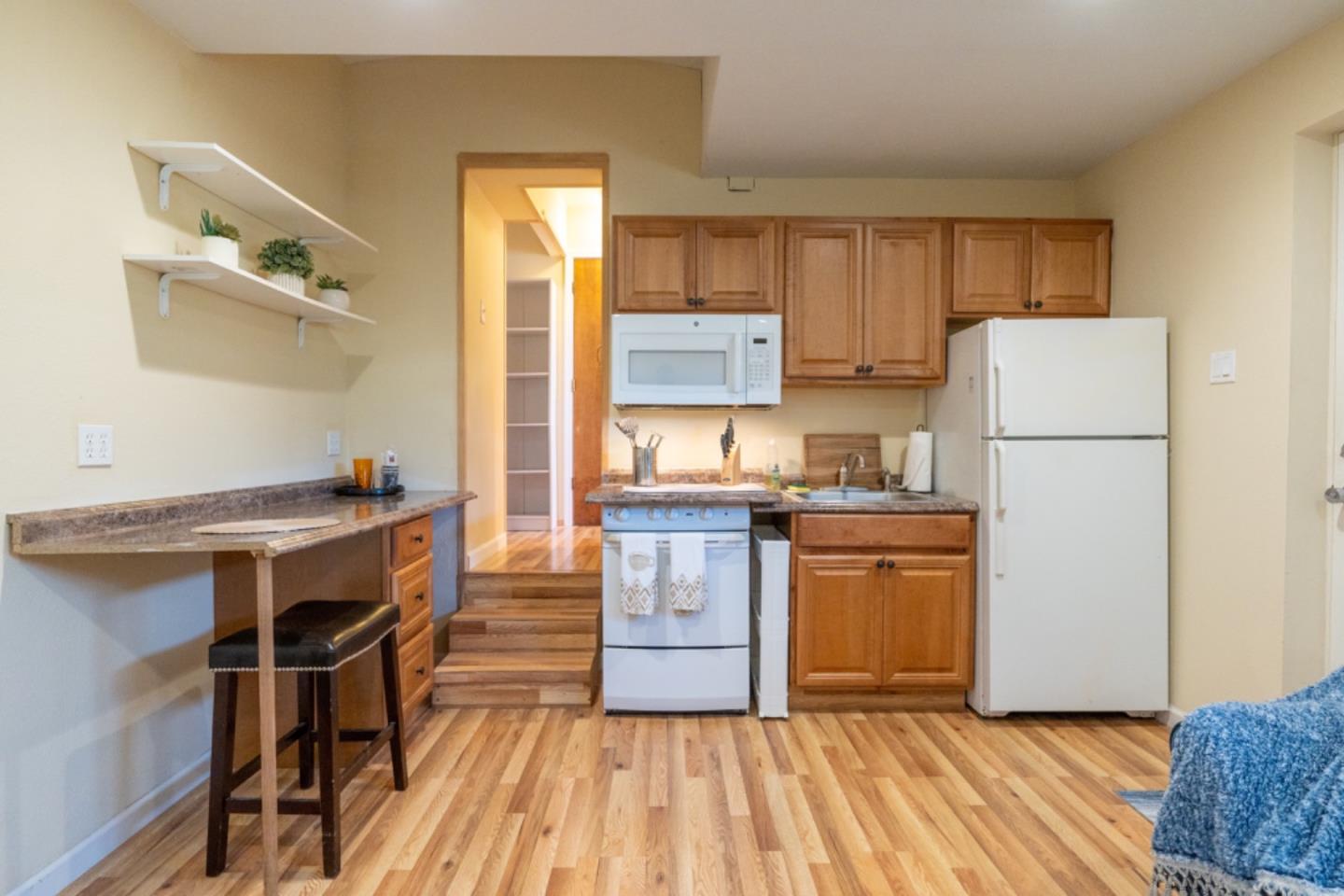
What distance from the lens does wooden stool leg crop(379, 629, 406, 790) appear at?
81.3 inches

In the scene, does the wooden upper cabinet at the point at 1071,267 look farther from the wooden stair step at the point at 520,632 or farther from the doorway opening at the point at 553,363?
the doorway opening at the point at 553,363

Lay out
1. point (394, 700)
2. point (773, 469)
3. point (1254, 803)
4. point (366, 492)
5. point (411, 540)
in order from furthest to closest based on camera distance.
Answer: point (773, 469) < point (366, 492) < point (411, 540) < point (394, 700) < point (1254, 803)

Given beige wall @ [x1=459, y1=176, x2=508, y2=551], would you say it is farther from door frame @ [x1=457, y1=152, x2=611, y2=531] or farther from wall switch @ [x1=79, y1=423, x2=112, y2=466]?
wall switch @ [x1=79, y1=423, x2=112, y2=466]

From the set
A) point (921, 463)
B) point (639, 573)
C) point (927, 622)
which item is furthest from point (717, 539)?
point (921, 463)

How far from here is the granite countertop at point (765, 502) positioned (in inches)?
103

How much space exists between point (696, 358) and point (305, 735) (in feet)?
6.63

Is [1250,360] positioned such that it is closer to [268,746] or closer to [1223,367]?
[1223,367]

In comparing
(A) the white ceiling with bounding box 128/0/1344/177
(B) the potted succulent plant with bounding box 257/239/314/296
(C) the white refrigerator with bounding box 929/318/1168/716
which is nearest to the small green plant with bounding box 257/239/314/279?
(B) the potted succulent plant with bounding box 257/239/314/296

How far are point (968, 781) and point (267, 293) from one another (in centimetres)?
295

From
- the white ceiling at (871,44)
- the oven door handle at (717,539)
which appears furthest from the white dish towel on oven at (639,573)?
the white ceiling at (871,44)

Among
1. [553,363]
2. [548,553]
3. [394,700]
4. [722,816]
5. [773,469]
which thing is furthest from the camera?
[553,363]

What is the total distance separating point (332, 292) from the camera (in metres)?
2.68

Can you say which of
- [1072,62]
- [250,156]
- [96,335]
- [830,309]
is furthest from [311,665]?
[1072,62]

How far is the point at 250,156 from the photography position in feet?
8.05
